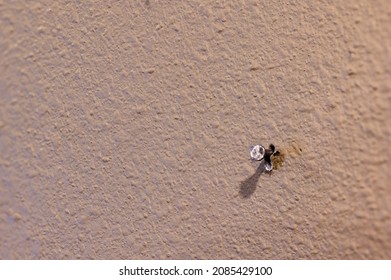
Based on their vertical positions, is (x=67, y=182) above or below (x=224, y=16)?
below

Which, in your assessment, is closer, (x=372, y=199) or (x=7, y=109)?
(x=372, y=199)

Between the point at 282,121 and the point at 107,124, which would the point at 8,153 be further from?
the point at 282,121

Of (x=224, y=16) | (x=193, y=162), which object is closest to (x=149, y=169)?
(x=193, y=162)
